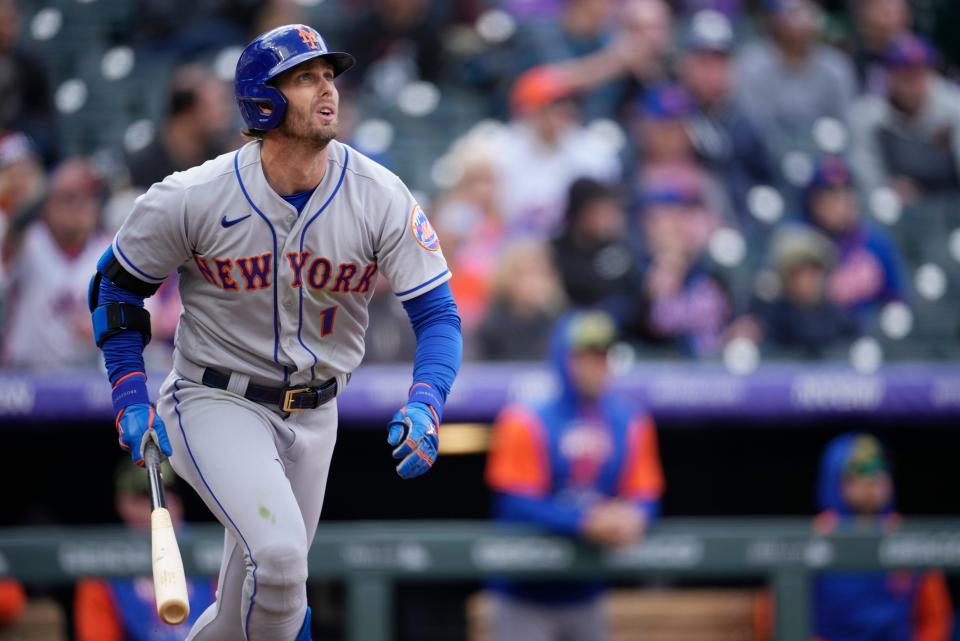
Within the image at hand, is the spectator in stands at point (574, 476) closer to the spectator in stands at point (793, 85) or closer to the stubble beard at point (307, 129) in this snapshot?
the stubble beard at point (307, 129)

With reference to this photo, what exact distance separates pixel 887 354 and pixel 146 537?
3530 mm

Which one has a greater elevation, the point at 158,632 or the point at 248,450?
the point at 248,450

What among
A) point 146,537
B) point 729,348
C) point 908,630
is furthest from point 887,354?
point 146,537

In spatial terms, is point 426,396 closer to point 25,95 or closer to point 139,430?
point 139,430

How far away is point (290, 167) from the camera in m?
3.40

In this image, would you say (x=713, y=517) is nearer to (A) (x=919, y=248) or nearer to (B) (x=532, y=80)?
(A) (x=919, y=248)

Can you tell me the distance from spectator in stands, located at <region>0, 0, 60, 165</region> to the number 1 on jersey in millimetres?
4370

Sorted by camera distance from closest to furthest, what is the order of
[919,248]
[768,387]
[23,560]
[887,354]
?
1. [23,560]
2. [768,387]
3. [887,354]
4. [919,248]

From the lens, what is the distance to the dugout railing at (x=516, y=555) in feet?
18.5

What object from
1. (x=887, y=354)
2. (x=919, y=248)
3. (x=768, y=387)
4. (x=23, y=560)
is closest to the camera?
(x=23, y=560)

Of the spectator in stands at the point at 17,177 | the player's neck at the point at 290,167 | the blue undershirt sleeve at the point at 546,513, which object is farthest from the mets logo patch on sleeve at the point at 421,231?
the spectator in stands at the point at 17,177

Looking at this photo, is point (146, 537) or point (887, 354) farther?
point (887, 354)

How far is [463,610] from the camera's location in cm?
693

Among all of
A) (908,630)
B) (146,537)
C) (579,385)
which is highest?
(579,385)
